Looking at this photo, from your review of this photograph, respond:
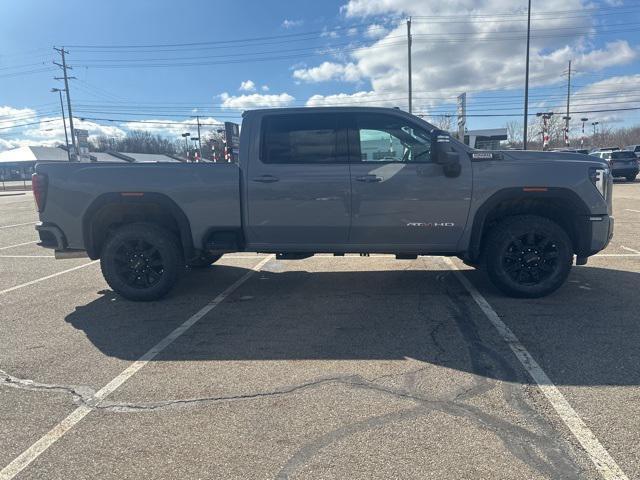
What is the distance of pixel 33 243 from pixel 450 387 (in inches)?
418

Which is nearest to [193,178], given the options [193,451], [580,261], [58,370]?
[58,370]

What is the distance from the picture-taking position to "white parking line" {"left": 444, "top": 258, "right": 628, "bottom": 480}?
2.46 meters

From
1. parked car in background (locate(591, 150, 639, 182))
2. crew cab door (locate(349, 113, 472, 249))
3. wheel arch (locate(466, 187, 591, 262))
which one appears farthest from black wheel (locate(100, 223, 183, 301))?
parked car in background (locate(591, 150, 639, 182))

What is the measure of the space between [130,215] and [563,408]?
16.0ft

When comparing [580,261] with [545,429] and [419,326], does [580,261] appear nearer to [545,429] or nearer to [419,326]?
[419,326]

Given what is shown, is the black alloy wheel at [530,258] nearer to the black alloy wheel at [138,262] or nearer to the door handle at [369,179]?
the door handle at [369,179]

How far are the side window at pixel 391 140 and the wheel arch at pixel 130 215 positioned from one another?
222 cm

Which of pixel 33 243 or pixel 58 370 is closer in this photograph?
pixel 58 370

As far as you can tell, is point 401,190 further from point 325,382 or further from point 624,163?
point 624,163

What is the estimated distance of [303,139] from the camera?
17.4 feet

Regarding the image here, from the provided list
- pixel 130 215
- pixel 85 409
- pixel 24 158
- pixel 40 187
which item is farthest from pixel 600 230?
pixel 24 158

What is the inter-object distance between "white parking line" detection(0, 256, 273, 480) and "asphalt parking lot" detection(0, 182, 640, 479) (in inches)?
0.6

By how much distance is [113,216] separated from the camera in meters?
5.64

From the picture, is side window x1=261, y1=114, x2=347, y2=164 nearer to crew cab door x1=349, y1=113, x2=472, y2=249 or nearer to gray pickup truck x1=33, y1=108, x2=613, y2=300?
gray pickup truck x1=33, y1=108, x2=613, y2=300
